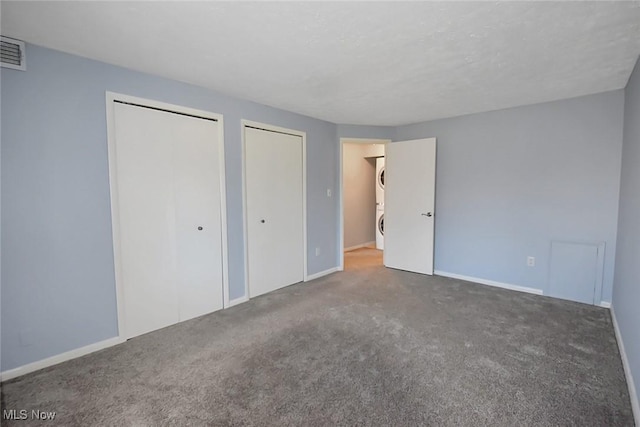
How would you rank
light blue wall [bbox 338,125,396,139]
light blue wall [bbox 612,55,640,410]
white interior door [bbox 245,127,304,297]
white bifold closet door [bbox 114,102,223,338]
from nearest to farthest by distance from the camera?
light blue wall [bbox 612,55,640,410]
white bifold closet door [bbox 114,102,223,338]
white interior door [bbox 245,127,304,297]
light blue wall [bbox 338,125,396,139]

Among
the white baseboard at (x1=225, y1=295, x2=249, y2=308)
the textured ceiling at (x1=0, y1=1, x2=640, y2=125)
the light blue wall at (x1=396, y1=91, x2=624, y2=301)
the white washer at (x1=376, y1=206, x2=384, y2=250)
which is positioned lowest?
the white baseboard at (x1=225, y1=295, x2=249, y2=308)

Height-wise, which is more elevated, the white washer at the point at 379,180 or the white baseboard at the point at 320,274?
the white washer at the point at 379,180

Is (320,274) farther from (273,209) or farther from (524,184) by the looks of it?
(524,184)

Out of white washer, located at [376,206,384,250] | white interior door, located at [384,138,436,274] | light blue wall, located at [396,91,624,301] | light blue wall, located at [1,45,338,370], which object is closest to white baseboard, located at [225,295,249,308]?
light blue wall, located at [1,45,338,370]

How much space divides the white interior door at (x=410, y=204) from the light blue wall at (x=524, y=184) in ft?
0.61

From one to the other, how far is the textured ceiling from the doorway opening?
325cm

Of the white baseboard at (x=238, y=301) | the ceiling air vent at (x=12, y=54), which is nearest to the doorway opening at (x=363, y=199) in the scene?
the white baseboard at (x=238, y=301)

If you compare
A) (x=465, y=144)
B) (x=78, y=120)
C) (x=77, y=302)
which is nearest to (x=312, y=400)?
(x=77, y=302)

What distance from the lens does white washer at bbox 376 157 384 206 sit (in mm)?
6566

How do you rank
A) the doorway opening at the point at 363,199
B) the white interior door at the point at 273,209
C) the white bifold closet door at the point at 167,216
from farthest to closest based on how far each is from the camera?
the doorway opening at the point at 363,199 → the white interior door at the point at 273,209 → the white bifold closet door at the point at 167,216

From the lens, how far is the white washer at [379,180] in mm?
6566

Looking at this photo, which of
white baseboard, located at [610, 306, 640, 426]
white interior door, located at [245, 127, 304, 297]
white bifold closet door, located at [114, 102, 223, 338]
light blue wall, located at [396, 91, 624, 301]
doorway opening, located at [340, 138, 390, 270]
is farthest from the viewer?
doorway opening, located at [340, 138, 390, 270]

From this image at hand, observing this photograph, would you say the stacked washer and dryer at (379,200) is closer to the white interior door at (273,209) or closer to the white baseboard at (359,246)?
the white baseboard at (359,246)

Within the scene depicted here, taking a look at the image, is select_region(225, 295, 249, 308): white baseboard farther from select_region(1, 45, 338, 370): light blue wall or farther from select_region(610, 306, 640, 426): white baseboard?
select_region(610, 306, 640, 426): white baseboard
